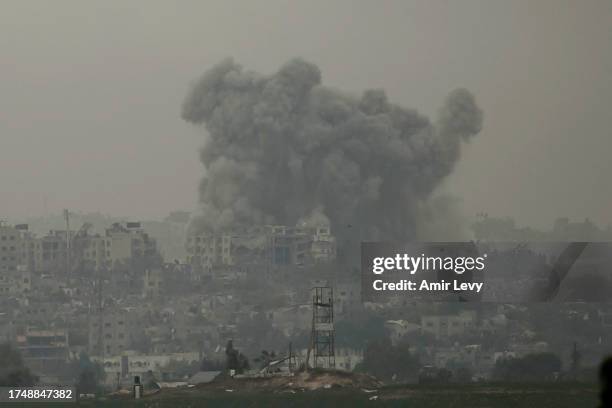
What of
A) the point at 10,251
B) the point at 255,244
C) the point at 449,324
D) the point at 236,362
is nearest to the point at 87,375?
the point at 236,362

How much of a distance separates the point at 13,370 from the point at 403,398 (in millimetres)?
8487

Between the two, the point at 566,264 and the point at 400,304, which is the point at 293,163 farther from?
the point at 566,264

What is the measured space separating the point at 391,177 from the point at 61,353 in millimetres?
11505

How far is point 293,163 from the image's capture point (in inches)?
1949

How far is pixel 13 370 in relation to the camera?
1390 inches

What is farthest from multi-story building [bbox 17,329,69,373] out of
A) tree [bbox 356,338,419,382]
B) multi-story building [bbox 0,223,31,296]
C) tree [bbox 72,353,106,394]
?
tree [bbox 356,338,419,382]

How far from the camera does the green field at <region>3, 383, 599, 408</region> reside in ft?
98.5

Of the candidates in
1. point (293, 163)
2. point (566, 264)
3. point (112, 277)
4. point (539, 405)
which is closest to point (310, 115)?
point (293, 163)

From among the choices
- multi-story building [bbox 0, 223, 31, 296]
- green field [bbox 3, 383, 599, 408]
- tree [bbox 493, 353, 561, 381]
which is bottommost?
green field [bbox 3, 383, 599, 408]

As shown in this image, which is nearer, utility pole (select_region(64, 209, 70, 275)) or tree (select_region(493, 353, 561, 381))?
tree (select_region(493, 353, 561, 381))

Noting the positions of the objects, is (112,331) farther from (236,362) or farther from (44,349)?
(236,362)

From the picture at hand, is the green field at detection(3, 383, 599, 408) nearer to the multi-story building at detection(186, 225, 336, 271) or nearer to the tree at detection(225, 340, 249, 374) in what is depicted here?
the tree at detection(225, 340, 249, 374)

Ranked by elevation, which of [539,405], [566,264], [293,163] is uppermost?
[293,163]

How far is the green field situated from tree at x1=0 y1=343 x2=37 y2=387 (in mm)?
2564
